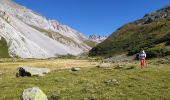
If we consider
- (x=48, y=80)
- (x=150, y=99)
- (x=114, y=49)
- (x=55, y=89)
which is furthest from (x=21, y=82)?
(x=114, y=49)

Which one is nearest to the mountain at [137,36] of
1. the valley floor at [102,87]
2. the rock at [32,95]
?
the valley floor at [102,87]

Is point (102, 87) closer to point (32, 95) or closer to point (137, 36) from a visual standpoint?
point (32, 95)

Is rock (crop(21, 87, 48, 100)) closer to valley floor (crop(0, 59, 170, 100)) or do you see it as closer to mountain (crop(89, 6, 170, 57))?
valley floor (crop(0, 59, 170, 100))

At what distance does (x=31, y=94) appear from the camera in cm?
2427

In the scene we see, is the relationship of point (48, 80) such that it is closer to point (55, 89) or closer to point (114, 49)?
point (55, 89)

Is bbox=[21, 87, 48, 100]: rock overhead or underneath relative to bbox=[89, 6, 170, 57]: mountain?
underneath

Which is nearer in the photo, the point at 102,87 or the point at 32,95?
the point at 32,95

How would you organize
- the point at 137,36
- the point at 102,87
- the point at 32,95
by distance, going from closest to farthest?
the point at 32,95
the point at 102,87
the point at 137,36

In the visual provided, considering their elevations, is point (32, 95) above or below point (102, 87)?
below

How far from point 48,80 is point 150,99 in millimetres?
→ 14617

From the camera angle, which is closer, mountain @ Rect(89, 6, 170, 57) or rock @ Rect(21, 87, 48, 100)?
rock @ Rect(21, 87, 48, 100)

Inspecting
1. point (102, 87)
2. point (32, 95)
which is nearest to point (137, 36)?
point (102, 87)

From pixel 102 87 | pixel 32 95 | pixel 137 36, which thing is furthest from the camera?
pixel 137 36

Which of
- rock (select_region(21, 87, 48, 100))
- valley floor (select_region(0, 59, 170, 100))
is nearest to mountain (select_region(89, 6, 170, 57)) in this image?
valley floor (select_region(0, 59, 170, 100))
